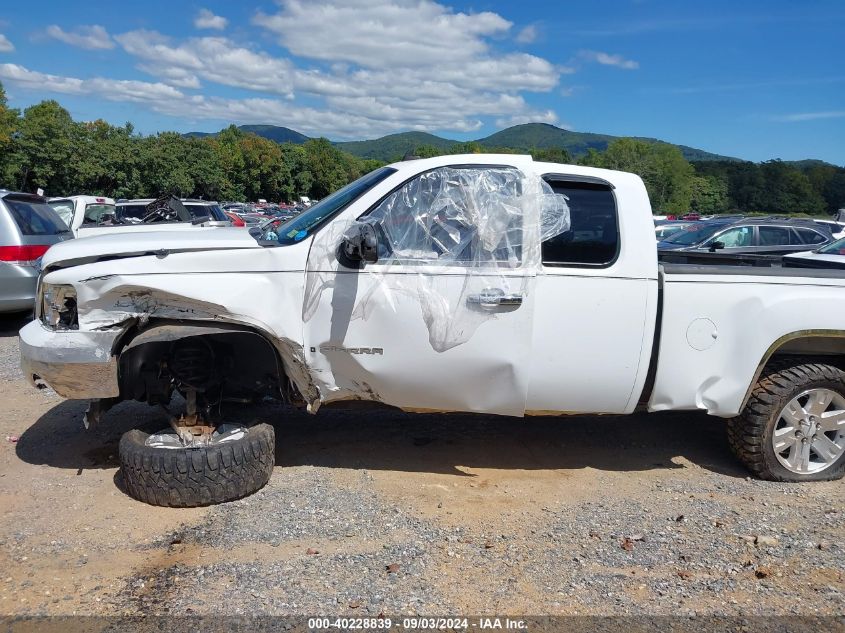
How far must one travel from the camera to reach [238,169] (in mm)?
96125

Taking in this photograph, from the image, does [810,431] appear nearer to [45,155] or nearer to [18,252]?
[18,252]

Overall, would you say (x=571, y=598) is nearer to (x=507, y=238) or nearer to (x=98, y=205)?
(x=507, y=238)

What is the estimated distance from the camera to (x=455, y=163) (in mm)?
4363

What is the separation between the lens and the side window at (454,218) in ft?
13.6

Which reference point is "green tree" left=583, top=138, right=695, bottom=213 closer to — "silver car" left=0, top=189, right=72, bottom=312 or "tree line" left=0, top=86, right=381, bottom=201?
"tree line" left=0, top=86, right=381, bottom=201

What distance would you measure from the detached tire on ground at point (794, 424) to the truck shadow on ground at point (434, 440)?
31cm

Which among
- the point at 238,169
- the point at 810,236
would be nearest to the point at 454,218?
the point at 810,236

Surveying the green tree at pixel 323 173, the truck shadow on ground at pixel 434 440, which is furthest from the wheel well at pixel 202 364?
the green tree at pixel 323 173

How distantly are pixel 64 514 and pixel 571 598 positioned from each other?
2.89m

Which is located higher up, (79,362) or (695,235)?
(695,235)

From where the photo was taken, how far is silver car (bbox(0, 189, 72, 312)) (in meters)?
8.42

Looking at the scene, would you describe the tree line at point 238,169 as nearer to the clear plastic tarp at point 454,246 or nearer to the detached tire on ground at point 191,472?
the clear plastic tarp at point 454,246

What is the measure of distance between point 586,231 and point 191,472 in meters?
2.76

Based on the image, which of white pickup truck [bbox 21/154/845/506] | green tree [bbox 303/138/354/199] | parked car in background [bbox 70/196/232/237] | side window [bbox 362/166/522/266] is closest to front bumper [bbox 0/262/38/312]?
parked car in background [bbox 70/196/232/237]
